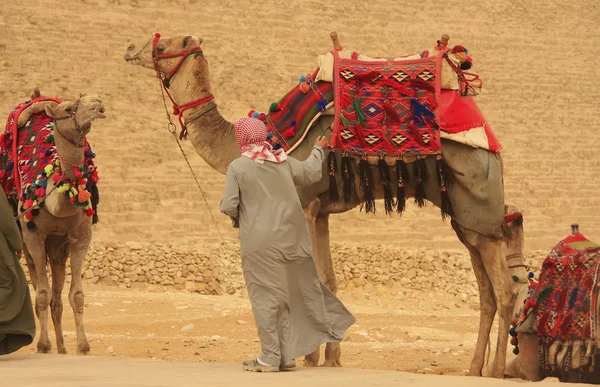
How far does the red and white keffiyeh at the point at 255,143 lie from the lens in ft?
27.3

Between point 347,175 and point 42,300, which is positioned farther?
point 42,300

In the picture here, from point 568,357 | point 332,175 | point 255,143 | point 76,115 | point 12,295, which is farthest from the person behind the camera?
point 76,115

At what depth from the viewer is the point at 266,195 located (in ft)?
27.1

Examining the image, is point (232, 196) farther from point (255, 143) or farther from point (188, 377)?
point (188, 377)

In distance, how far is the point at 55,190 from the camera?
11094 mm

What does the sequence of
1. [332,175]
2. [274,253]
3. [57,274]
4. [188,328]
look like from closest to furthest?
[274,253] → [332,175] → [57,274] → [188,328]

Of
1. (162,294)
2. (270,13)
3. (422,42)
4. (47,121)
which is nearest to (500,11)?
(422,42)

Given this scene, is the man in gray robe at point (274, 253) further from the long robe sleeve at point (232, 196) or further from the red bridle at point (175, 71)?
the red bridle at point (175, 71)

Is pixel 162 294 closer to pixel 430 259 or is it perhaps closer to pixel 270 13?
pixel 430 259

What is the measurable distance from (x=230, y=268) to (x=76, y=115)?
1074 centimetres

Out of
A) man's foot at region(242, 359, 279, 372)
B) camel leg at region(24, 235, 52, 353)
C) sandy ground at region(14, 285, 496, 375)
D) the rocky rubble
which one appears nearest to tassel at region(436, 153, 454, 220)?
sandy ground at region(14, 285, 496, 375)

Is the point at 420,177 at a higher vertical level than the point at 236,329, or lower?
higher

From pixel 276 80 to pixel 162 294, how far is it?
50.9ft

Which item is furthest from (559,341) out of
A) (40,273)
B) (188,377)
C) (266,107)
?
(266,107)
